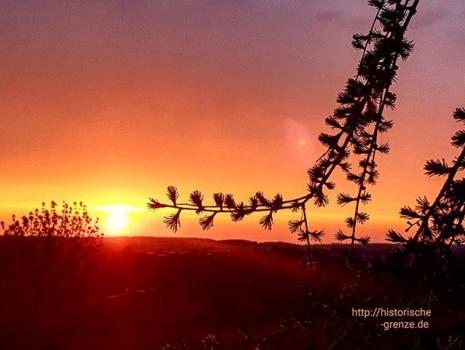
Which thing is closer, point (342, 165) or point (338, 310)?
point (338, 310)

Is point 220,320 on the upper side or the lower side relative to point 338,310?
lower

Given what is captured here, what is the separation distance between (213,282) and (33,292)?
7.08 m

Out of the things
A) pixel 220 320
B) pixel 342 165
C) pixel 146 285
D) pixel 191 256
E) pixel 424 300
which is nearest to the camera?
pixel 424 300

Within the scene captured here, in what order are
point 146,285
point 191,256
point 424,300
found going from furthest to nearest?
point 191,256
point 146,285
point 424,300

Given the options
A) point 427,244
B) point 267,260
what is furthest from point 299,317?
point 267,260

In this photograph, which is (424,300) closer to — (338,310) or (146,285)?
(338,310)

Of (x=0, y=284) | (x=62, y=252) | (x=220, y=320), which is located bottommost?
(x=220, y=320)

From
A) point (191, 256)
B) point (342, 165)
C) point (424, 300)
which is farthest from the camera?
point (191, 256)

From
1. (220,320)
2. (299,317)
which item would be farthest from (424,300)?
(220,320)

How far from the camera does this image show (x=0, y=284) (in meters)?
13.8

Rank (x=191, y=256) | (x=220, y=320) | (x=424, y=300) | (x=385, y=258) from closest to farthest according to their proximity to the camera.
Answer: (x=385, y=258) → (x=424, y=300) → (x=220, y=320) → (x=191, y=256)

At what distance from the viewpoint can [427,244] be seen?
8.86 feet

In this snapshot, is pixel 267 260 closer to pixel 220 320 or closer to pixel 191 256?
pixel 191 256

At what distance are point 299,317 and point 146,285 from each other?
16.1m
